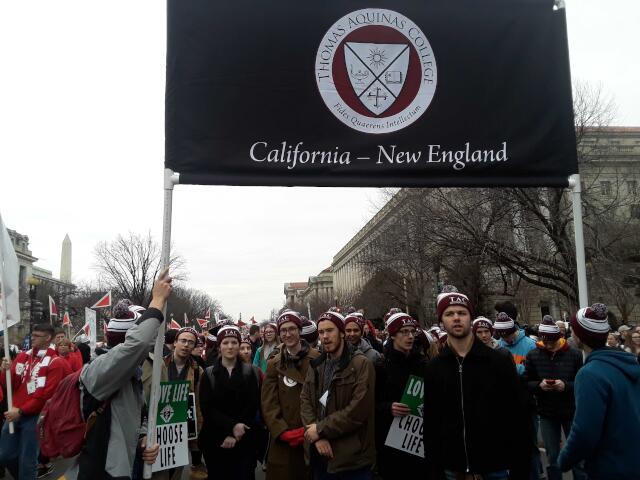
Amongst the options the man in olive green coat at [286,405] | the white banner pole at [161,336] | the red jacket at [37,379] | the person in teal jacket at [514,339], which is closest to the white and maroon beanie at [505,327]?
the person in teal jacket at [514,339]

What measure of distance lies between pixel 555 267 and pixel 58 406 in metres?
23.5

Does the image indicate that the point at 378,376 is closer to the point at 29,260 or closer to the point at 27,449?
the point at 27,449

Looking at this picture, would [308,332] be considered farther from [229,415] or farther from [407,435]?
[407,435]

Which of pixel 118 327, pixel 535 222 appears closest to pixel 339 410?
pixel 118 327

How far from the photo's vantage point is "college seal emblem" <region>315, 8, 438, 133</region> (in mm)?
4645

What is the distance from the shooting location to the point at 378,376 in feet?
17.0

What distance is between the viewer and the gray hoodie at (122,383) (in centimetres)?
360

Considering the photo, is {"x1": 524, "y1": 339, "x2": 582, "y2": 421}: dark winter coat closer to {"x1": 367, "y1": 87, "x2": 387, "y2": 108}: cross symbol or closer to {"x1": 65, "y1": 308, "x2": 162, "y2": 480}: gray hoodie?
{"x1": 367, "y1": 87, "x2": 387, "y2": 108}: cross symbol

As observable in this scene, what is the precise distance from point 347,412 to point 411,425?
2.24 feet

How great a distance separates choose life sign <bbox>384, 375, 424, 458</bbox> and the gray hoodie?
2.18 metres

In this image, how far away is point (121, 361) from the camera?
359 centimetres

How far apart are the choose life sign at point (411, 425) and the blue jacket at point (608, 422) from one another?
145 cm

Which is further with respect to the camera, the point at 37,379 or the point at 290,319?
the point at 37,379

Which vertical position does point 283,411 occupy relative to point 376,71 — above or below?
below
